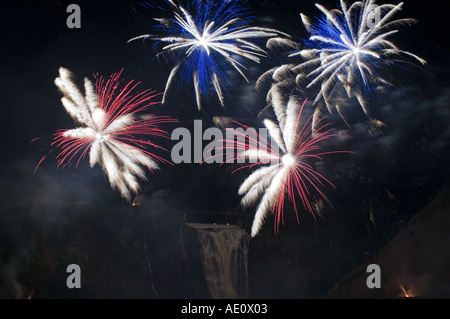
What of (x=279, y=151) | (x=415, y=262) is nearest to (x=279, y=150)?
(x=279, y=151)

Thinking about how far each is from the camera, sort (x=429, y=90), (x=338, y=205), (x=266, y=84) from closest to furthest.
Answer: (x=266, y=84) → (x=429, y=90) → (x=338, y=205)

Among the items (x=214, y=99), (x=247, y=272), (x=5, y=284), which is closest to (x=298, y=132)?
(x=214, y=99)

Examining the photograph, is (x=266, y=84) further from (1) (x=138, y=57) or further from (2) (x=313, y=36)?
(1) (x=138, y=57)

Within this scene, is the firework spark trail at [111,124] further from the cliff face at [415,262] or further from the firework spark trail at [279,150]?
the cliff face at [415,262]

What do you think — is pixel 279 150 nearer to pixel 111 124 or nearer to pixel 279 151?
pixel 279 151

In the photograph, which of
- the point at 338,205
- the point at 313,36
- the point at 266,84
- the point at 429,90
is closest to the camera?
the point at 313,36

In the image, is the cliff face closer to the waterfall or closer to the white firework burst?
the waterfall
